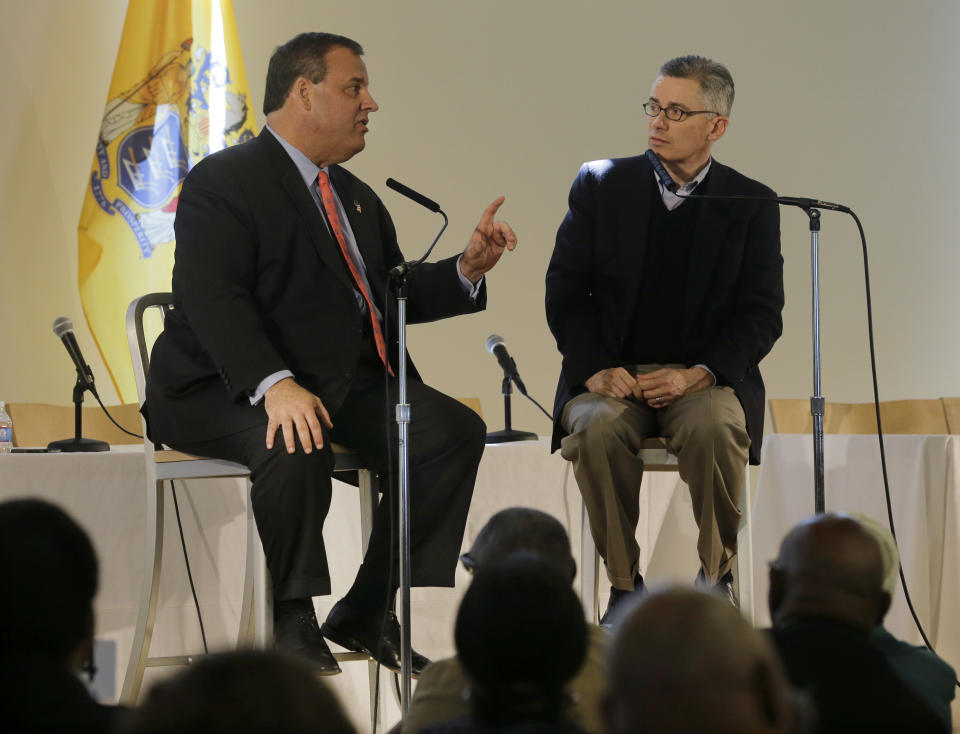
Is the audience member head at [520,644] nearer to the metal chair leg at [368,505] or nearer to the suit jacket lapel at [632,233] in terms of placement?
the metal chair leg at [368,505]

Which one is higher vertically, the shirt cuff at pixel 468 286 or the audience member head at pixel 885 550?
the shirt cuff at pixel 468 286

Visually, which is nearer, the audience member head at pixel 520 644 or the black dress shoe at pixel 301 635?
the audience member head at pixel 520 644

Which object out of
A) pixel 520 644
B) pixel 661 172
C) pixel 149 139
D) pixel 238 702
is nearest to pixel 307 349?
pixel 661 172

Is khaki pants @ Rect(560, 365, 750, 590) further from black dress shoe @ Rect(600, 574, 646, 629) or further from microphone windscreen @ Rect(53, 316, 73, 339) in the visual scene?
microphone windscreen @ Rect(53, 316, 73, 339)

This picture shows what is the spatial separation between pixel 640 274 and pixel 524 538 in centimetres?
141

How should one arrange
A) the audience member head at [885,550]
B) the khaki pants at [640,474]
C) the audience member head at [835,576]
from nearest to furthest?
the audience member head at [835,576], the audience member head at [885,550], the khaki pants at [640,474]

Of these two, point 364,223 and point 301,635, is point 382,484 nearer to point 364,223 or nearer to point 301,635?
point 301,635

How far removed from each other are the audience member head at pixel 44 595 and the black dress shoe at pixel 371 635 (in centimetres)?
124

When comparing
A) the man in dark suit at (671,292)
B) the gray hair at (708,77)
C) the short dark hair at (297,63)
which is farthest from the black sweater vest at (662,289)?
the short dark hair at (297,63)

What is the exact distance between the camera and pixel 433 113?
5.99 meters

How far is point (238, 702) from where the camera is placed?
0.70m

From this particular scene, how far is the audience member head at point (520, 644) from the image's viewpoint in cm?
100

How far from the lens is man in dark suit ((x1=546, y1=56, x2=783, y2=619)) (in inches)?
107

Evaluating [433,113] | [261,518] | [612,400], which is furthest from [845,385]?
[261,518]
